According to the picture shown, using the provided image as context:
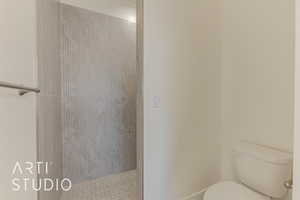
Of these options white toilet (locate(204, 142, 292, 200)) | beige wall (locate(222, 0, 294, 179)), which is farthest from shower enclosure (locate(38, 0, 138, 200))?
beige wall (locate(222, 0, 294, 179))

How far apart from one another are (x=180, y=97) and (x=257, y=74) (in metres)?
0.71

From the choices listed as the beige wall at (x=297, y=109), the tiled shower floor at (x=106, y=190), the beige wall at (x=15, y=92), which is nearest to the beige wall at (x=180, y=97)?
the tiled shower floor at (x=106, y=190)

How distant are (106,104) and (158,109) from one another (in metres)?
1.28

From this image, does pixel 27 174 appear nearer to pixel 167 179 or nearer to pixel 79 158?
pixel 167 179

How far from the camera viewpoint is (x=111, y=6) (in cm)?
304

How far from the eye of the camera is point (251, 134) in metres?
2.20

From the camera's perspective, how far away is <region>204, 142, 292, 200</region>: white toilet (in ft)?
5.76

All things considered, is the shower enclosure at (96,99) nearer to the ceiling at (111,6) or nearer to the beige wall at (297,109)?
the ceiling at (111,6)

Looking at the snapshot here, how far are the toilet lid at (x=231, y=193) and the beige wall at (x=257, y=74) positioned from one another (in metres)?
0.45

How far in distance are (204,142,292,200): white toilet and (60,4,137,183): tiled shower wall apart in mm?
1586

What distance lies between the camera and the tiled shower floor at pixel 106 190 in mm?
2545

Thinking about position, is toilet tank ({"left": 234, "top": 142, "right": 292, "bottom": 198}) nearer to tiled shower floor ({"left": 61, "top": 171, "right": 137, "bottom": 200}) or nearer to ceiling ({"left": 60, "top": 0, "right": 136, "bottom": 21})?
tiled shower floor ({"left": 61, "top": 171, "right": 137, "bottom": 200})

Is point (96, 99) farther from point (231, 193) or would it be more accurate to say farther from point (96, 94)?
point (231, 193)

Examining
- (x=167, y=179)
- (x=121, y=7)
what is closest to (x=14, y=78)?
(x=167, y=179)
